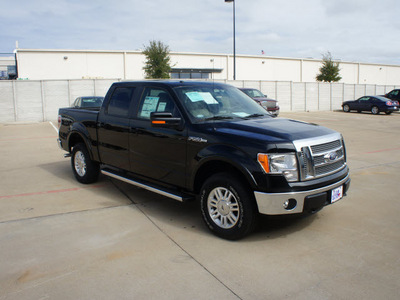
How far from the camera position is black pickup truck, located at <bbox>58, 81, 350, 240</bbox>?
153 inches

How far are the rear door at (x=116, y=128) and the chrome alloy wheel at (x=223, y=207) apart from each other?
1826mm

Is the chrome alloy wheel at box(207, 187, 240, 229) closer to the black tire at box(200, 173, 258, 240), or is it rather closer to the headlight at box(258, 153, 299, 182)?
the black tire at box(200, 173, 258, 240)

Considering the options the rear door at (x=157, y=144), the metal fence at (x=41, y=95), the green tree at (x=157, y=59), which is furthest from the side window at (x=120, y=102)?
the green tree at (x=157, y=59)

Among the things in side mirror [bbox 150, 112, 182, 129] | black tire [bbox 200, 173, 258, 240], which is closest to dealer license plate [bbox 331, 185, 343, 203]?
black tire [bbox 200, 173, 258, 240]

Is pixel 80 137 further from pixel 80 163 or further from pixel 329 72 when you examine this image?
pixel 329 72

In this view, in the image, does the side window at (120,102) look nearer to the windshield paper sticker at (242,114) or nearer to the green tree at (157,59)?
the windshield paper sticker at (242,114)

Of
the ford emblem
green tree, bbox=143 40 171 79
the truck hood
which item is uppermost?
green tree, bbox=143 40 171 79

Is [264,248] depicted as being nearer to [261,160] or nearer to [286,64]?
[261,160]

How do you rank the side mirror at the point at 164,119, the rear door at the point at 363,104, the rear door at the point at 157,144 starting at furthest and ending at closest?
the rear door at the point at 363,104 < the rear door at the point at 157,144 < the side mirror at the point at 164,119

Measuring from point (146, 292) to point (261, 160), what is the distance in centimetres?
172

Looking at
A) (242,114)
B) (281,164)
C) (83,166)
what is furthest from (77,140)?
(281,164)

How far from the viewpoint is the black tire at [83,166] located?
6.67 meters

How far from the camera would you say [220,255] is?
3.86 meters

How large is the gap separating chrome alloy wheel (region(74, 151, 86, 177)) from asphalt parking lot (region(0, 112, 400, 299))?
0.53 meters
